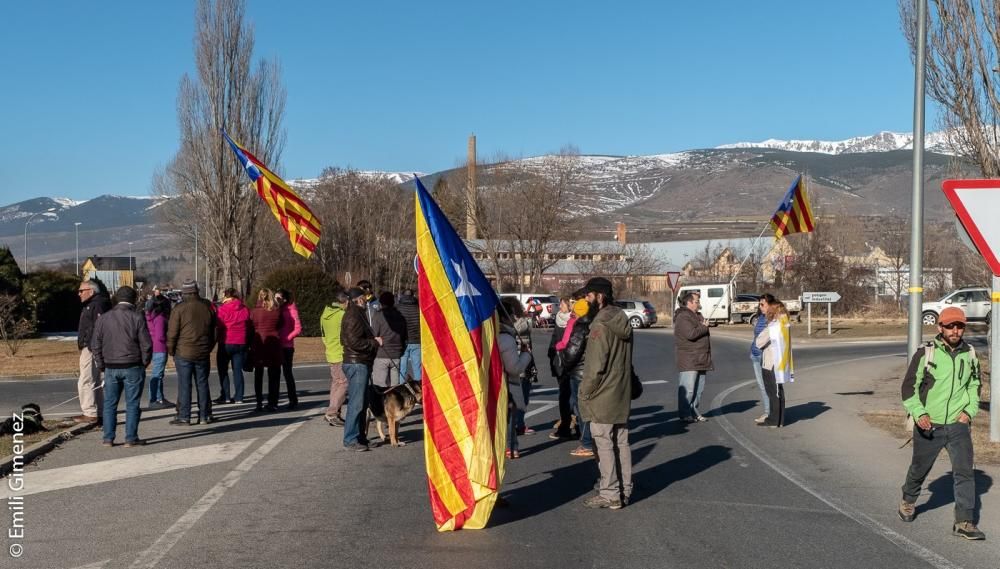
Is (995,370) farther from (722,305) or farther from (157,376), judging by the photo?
(722,305)

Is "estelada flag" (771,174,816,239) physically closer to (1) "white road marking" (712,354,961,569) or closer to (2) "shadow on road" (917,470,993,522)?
(1) "white road marking" (712,354,961,569)

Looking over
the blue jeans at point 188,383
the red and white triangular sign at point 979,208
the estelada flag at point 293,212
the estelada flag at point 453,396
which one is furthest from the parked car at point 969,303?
the estelada flag at point 453,396

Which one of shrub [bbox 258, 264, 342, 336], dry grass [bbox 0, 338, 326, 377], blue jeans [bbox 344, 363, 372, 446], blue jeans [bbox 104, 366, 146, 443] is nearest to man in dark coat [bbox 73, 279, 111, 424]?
blue jeans [bbox 104, 366, 146, 443]

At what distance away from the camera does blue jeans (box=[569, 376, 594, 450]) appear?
1141 cm

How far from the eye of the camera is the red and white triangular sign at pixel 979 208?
8750 millimetres

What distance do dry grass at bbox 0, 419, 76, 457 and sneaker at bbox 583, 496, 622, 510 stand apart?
6285 mm

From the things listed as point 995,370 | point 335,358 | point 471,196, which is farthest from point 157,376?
point 471,196

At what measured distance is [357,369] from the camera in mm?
11578

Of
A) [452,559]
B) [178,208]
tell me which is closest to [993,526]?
[452,559]

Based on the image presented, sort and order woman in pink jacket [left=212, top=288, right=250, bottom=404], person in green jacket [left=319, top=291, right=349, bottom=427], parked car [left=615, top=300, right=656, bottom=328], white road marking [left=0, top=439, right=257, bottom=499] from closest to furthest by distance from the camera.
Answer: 1. white road marking [left=0, top=439, right=257, bottom=499]
2. person in green jacket [left=319, top=291, right=349, bottom=427]
3. woman in pink jacket [left=212, top=288, right=250, bottom=404]
4. parked car [left=615, top=300, right=656, bottom=328]

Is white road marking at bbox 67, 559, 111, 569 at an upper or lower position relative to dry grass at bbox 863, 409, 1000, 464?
upper

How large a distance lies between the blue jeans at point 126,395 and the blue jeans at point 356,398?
2.39m

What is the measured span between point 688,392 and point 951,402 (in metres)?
6.62

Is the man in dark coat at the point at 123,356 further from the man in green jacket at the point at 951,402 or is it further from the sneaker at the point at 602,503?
the man in green jacket at the point at 951,402
